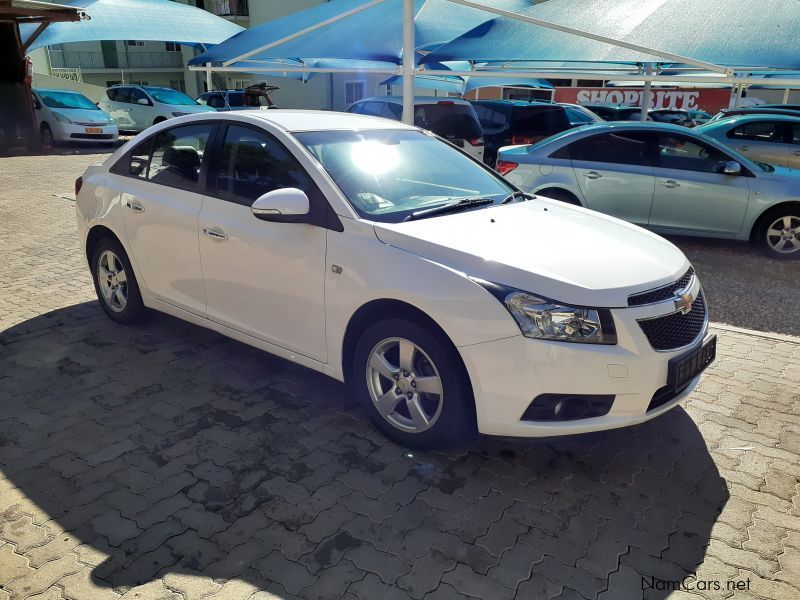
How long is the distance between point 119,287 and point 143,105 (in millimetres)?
16569

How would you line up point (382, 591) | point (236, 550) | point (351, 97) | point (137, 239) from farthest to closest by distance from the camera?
point (351, 97)
point (137, 239)
point (236, 550)
point (382, 591)

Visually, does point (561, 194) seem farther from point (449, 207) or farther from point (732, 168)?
point (449, 207)

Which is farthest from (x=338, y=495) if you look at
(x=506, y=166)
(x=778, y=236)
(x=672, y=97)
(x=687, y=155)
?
(x=672, y=97)

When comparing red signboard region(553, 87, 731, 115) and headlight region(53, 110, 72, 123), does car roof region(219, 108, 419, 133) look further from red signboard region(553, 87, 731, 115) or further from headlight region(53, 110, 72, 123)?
red signboard region(553, 87, 731, 115)

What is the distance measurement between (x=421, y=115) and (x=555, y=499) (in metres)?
9.12

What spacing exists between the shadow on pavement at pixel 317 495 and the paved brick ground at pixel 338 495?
0.4 inches

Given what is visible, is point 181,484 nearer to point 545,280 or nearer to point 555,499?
point 555,499

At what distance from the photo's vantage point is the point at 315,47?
10.6m

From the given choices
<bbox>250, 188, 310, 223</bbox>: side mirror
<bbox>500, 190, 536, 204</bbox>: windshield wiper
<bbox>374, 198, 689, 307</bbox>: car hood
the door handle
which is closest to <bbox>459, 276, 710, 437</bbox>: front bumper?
<bbox>374, 198, 689, 307</bbox>: car hood

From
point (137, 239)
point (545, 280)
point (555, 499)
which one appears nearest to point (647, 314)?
point (545, 280)

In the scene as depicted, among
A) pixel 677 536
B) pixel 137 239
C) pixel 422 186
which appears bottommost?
pixel 677 536

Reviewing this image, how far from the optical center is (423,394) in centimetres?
319

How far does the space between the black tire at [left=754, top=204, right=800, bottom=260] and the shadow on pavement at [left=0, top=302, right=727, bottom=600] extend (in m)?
4.61

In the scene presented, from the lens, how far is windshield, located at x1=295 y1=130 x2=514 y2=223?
3.45 meters
